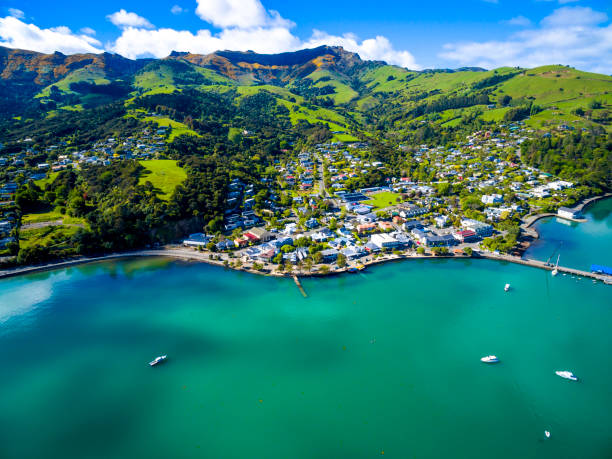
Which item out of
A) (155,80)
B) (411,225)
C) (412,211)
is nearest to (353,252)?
(411,225)

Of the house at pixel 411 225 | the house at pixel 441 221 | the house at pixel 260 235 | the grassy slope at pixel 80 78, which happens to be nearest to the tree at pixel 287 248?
the house at pixel 260 235

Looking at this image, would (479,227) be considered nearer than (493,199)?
Yes

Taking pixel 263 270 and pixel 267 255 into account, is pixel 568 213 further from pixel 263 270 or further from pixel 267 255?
pixel 263 270

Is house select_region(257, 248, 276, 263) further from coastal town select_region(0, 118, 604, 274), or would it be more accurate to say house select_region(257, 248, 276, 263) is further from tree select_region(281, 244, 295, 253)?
tree select_region(281, 244, 295, 253)

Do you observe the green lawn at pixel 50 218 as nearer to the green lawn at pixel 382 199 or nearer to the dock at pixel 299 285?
the dock at pixel 299 285

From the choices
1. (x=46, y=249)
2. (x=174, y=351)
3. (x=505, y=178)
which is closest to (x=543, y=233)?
(x=505, y=178)

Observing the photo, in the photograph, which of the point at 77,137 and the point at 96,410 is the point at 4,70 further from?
the point at 96,410

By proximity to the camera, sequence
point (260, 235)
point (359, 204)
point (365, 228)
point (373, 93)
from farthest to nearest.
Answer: point (373, 93) < point (359, 204) < point (365, 228) < point (260, 235)

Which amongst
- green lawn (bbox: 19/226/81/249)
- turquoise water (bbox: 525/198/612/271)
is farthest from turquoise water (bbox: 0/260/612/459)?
green lawn (bbox: 19/226/81/249)
